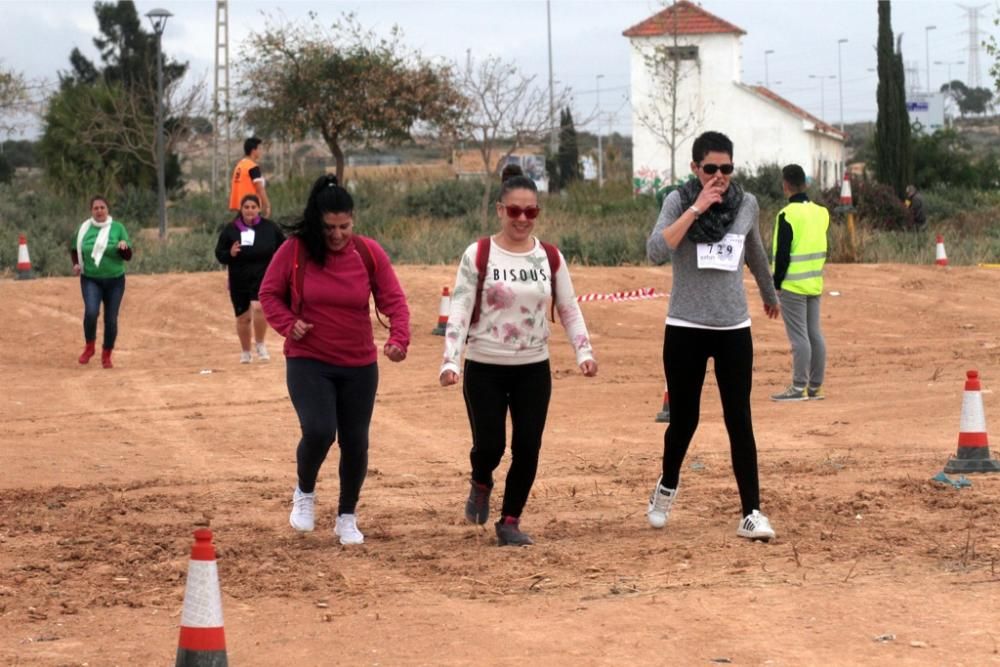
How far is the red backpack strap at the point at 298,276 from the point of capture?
7.99m

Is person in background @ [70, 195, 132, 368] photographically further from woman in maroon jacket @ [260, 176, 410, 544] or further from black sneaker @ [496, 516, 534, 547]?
black sneaker @ [496, 516, 534, 547]

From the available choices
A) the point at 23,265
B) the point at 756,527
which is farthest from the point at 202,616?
the point at 23,265

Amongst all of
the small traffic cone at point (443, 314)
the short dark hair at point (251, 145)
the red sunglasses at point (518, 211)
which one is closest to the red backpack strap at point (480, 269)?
the red sunglasses at point (518, 211)

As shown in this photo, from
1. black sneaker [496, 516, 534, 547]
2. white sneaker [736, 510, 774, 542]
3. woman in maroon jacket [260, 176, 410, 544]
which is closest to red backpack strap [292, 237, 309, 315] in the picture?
woman in maroon jacket [260, 176, 410, 544]

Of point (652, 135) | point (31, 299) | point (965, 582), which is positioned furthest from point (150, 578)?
point (652, 135)

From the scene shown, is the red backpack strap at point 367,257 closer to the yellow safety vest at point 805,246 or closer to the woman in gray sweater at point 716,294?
the woman in gray sweater at point 716,294

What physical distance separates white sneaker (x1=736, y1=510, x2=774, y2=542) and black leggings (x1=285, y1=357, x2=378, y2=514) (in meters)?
2.03

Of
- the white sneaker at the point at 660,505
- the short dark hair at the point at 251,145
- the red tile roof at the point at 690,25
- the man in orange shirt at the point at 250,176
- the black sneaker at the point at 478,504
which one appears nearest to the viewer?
the white sneaker at the point at 660,505

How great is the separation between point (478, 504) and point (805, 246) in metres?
6.07

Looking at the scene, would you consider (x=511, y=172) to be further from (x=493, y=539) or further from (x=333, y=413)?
(x=493, y=539)

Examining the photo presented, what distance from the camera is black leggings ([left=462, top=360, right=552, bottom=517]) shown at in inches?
311

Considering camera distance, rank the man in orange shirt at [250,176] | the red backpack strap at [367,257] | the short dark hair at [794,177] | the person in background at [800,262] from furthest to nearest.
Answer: the man in orange shirt at [250,176], the person in background at [800,262], the short dark hair at [794,177], the red backpack strap at [367,257]

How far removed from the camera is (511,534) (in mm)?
8023

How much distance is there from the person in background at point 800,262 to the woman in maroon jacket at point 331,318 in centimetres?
610
